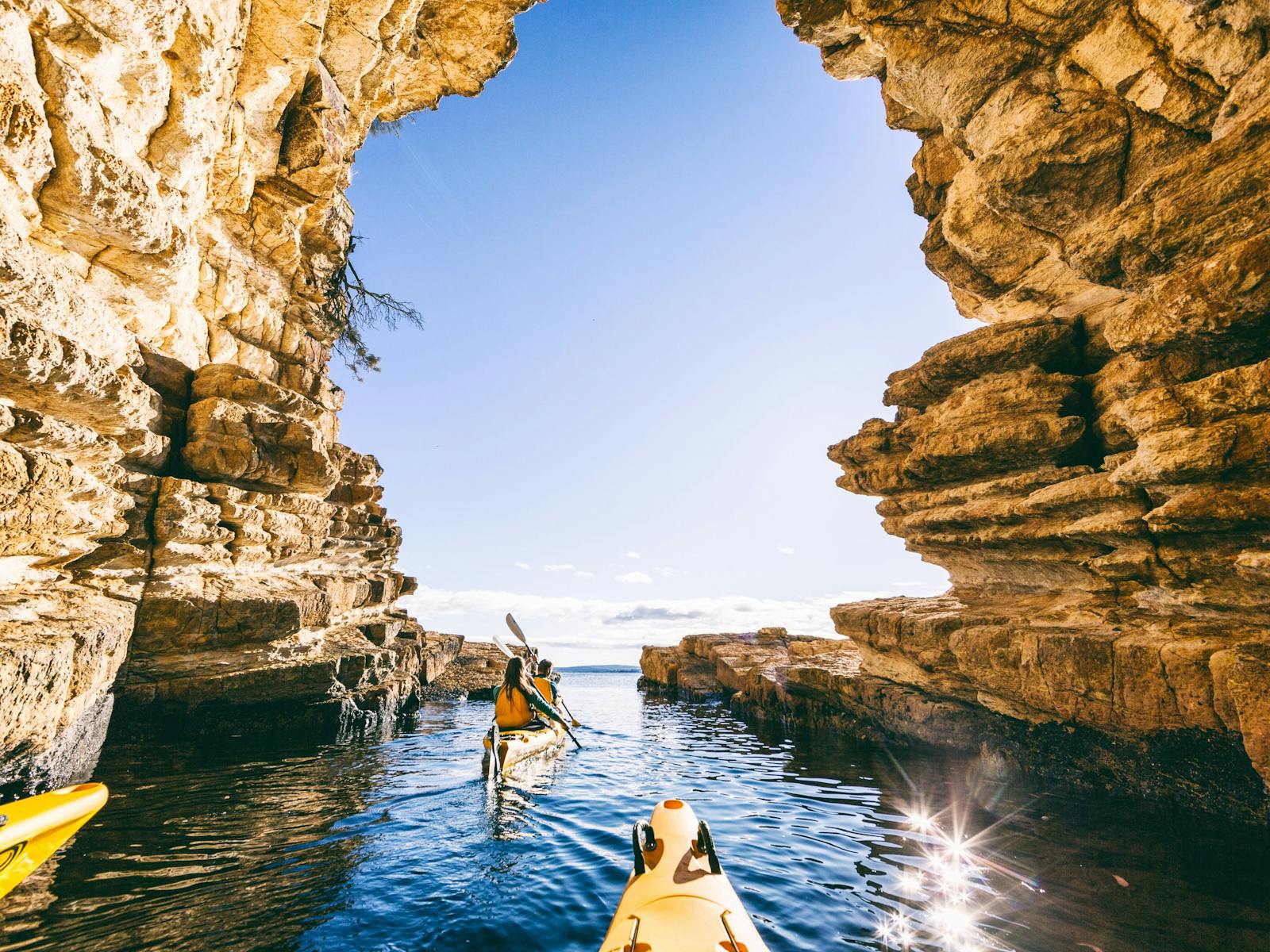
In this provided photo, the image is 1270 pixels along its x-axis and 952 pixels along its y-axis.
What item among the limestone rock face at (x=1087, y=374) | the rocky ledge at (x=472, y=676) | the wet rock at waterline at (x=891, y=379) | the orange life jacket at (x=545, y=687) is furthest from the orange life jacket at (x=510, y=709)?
the rocky ledge at (x=472, y=676)

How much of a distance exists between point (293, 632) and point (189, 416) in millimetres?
5525

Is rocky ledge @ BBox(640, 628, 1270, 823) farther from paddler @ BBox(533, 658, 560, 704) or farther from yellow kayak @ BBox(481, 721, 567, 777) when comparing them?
yellow kayak @ BBox(481, 721, 567, 777)

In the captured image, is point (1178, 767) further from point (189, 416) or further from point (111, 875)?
point (189, 416)

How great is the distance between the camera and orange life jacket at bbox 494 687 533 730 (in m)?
11.6

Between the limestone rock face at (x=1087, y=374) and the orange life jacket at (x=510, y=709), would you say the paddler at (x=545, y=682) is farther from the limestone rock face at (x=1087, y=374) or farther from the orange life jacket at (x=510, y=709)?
the limestone rock face at (x=1087, y=374)

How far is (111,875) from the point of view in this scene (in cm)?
485

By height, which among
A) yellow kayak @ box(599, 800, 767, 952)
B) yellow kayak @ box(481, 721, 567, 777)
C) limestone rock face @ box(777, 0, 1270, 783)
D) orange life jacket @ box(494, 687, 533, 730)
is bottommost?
yellow kayak @ box(481, 721, 567, 777)

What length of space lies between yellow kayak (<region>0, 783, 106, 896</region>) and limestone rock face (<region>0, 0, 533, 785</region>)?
2312 mm

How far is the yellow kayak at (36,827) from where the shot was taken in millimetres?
4121

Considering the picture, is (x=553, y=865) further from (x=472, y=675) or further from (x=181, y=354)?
(x=472, y=675)

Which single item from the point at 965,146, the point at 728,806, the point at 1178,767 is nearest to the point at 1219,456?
the point at 1178,767

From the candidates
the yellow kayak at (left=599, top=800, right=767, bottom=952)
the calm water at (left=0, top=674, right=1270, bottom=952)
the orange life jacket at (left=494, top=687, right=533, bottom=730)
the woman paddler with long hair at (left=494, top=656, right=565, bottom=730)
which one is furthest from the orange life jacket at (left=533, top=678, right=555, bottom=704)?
the yellow kayak at (left=599, top=800, right=767, bottom=952)

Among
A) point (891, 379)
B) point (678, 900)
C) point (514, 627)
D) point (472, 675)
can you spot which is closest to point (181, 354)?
point (514, 627)

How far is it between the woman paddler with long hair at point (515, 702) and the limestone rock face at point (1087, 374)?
9.85 meters
